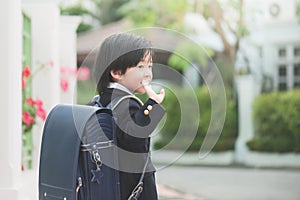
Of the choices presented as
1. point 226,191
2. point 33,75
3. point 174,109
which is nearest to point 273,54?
point 174,109

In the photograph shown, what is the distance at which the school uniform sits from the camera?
2.33m

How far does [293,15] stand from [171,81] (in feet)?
43.9

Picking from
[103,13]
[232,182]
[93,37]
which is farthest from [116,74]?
[103,13]

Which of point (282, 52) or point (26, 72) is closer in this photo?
point (26, 72)

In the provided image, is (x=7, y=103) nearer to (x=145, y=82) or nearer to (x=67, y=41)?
(x=145, y=82)

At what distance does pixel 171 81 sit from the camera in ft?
8.66

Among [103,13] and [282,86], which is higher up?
[103,13]

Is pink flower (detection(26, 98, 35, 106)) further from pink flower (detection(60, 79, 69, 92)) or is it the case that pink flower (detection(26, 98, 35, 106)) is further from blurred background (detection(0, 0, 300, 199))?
pink flower (detection(60, 79, 69, 92))

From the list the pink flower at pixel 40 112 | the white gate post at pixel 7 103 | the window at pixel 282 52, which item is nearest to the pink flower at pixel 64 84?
the pink flower at pixel 40 112

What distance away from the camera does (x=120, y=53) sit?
250cm

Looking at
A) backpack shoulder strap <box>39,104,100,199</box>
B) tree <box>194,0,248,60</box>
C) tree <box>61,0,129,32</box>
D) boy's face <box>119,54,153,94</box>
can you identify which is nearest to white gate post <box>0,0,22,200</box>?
backpack shoulder strap <box>39,104,100,199</box>

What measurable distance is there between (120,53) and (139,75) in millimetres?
113

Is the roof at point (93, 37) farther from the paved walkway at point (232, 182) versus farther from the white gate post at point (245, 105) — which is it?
the paved walkway at point (232, 182)

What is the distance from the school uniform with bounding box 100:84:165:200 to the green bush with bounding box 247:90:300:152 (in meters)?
10.6
